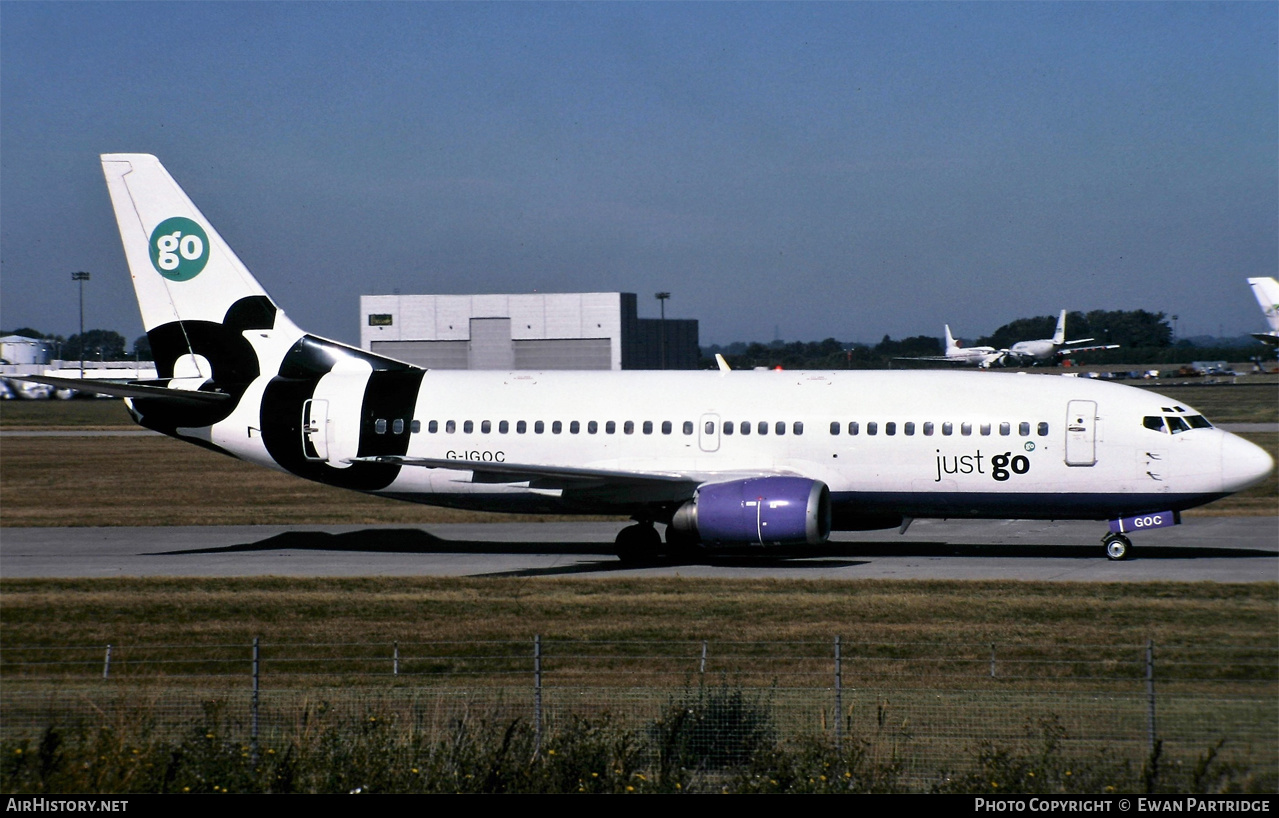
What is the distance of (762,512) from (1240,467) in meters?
9.73

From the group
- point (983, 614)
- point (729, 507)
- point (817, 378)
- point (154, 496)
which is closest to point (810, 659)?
point (983, 614)

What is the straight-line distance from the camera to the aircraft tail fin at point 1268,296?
62906 mm

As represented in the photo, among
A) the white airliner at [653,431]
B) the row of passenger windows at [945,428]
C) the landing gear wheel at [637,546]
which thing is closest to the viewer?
the white airliner at [653,431]

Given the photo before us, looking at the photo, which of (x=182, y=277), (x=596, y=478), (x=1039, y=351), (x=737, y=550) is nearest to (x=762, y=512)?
(x=737, y=550)

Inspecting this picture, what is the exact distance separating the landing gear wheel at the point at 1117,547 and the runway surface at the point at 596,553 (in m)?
0.23

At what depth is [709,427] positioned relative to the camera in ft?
89.7

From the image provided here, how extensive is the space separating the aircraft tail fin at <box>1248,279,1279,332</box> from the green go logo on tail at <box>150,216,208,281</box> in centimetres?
5302

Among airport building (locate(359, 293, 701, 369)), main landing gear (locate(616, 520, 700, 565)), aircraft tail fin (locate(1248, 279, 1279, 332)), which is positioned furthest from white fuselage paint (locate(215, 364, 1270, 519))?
airport building (locate(359, 293, 701, 369))

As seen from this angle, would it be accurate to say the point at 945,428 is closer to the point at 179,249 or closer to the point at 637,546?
the point at 637,546

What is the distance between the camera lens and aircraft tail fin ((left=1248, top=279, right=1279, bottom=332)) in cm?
6291

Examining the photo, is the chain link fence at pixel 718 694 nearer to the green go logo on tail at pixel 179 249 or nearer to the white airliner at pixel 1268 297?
the green go logo on tail at pixel 179 249

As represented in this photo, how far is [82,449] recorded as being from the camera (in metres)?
58.8

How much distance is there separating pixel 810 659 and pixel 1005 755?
5998mm

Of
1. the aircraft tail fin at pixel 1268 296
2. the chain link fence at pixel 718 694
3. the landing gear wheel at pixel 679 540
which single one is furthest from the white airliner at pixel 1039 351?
the chain link fence at pixel 718 694
